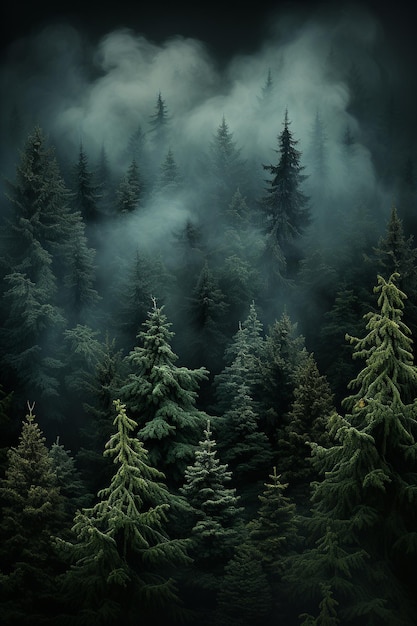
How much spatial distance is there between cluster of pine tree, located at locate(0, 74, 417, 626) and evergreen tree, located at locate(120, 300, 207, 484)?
0.26 ft

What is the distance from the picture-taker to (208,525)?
21750 mm

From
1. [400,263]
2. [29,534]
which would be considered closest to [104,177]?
[400,263]

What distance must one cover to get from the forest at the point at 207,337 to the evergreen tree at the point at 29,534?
7 cm

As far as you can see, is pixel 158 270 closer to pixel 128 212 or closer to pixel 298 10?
pixel 128 212

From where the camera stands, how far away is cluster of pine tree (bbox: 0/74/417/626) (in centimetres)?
1691

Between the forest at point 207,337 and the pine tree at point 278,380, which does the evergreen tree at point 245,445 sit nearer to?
the forest at point 207,337

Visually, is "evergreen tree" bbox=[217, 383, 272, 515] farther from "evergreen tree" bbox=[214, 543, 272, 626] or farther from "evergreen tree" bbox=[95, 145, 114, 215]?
Result: "evergreen tree" bbox=[95, 145, 114, 215]

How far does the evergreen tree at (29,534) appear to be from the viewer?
785 inches

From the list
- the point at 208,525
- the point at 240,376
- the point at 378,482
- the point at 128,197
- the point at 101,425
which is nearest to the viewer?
the point at 378,482

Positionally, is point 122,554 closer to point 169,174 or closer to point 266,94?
point 169,174

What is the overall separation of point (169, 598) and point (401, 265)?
826 inches

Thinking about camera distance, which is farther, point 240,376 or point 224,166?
point 224,166

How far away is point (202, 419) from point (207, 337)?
42.3ft

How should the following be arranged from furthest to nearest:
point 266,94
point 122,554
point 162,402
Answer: point 266,94 < point 162,402 < point 122,554
